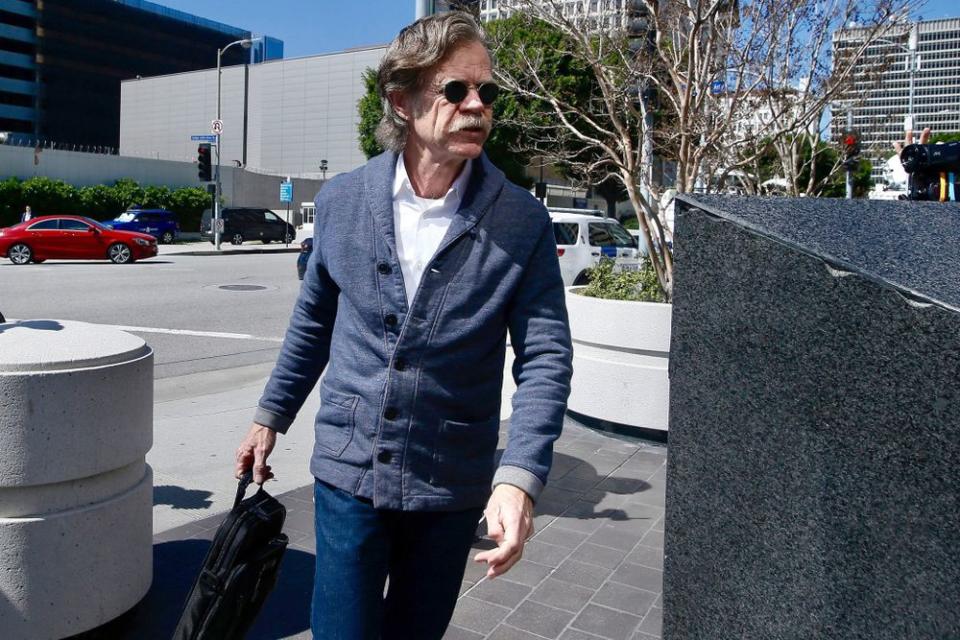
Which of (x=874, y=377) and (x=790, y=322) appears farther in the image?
(x=790, y=322)

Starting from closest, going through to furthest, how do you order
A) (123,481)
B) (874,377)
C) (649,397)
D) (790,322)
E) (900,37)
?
(874,377), (790,322), (123,481), (649,397), (900,37)

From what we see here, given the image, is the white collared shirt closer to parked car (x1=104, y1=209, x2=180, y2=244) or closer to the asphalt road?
the asphalt road

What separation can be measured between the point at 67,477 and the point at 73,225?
2513 centimetres

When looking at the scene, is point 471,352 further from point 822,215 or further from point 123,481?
point 123,481

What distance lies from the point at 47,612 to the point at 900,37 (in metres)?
9.83

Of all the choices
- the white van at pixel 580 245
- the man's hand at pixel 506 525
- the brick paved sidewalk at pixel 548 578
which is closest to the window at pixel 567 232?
the white van at pixel 580 245

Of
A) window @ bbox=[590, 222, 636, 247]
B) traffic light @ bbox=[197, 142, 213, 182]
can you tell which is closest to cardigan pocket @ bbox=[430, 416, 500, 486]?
window @ bbox=[590, 222, 636, 247]

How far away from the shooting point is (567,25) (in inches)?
338

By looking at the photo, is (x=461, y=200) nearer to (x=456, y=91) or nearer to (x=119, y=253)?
(x=456, y=91)

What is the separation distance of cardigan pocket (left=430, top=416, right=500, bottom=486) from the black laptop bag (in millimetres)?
503

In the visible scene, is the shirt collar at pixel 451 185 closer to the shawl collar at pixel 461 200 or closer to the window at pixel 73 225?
the shawl collar at pixel 461 200

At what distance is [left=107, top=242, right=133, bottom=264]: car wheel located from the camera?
26.1m

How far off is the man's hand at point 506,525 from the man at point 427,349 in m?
0.08

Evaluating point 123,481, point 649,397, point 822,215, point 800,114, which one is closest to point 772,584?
point 822,215
